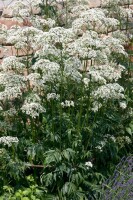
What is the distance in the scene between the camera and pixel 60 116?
5.27m

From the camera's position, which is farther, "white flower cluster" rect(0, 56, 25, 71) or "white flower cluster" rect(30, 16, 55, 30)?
"white flower cluster" rect(30, 16, 55, 30)

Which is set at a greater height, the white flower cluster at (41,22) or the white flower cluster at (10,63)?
the white flower cluster at (41,22)

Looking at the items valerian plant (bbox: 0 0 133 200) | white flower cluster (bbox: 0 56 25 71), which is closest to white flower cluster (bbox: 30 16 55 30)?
valerian plant (bbox: 0 0 133 200)

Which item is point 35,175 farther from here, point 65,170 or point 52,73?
point 52,73

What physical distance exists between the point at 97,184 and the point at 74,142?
668 mm

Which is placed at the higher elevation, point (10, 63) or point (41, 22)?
point (41, 22)

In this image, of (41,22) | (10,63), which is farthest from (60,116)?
(41,22)

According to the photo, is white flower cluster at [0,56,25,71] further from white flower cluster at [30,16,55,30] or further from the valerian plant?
white flower cluster at [30,16,55,30]

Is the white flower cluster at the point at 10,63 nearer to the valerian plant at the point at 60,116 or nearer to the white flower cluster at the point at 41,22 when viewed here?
the valerian plant at the point at 60,116

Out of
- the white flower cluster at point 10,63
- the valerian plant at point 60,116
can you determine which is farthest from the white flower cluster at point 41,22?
the white flower cluster at point 10,63

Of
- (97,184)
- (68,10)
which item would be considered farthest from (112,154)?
(68,10)

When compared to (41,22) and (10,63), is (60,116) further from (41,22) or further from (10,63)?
(41,22)

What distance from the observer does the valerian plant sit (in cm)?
511

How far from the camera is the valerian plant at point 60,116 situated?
5109mm
